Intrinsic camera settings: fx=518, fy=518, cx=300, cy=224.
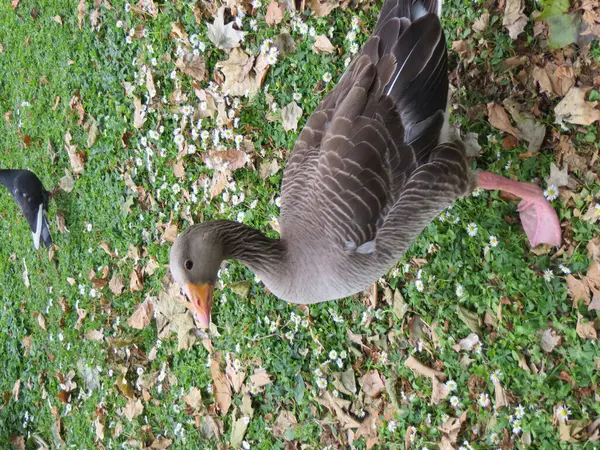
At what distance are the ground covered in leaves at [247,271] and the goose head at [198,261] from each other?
143cm

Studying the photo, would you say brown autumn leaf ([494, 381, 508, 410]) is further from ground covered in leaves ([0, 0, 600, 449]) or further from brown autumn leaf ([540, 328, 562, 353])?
brown autumn leaf ([540, 328, 562, 353])

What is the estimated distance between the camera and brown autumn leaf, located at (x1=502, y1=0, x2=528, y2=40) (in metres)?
2.88

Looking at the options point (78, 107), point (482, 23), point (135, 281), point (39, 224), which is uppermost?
point (78, 107)

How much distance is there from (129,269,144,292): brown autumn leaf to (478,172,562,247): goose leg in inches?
130

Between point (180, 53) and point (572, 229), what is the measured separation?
361 centimetres

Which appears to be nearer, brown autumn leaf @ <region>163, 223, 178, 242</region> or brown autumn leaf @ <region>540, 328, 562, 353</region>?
brown autumn leaf @ <region>540, 328, 562, 353</region>

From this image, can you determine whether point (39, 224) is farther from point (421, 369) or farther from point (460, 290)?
point (460, 290)

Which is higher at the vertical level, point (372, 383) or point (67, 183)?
point (67, 183)

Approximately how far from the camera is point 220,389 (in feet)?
13.8

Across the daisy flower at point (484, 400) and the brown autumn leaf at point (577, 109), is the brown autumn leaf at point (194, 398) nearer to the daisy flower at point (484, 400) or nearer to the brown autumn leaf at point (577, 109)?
the daisy flower at point (484, 400)

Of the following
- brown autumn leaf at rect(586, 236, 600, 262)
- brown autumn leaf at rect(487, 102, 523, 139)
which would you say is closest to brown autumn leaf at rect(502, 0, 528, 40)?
brown autumn leaf at rect(487, 102, 523, 139)

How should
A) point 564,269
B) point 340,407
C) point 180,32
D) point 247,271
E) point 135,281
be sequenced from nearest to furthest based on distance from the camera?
point 564,269 → point 340,407 → point 247,271 → point 180,32 → point 135,281

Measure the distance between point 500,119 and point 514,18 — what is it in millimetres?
558

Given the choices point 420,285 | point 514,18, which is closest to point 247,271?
point 420,285
